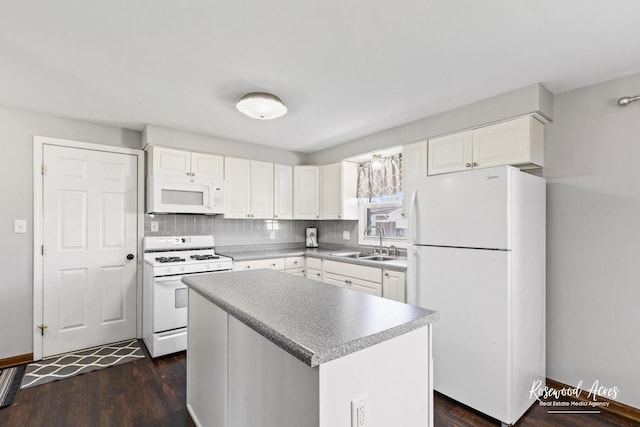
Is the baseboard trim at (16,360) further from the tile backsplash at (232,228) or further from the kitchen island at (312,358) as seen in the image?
the kitchen island at (312,358)

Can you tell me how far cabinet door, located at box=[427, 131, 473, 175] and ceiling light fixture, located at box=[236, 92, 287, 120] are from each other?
1424 millimetres

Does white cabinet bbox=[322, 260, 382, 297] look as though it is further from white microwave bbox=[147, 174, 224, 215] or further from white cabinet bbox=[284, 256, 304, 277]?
white microwave bbox=[147, 174, 224, 215]

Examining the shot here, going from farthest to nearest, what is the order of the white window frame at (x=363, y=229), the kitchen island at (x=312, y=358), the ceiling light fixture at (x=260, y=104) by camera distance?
the white window frame at (x=363, y=229), the ceiling light fixture at (x=260, y=104), the kitchen island at (x=312, y=358)

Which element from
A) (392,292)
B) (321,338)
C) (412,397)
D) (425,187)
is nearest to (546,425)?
(392,292)

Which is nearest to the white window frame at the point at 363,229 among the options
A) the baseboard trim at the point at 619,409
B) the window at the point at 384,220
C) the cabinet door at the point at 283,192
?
the window at the point at 384,220

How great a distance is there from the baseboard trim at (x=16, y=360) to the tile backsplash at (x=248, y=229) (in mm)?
1450

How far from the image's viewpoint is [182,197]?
3.34 meters

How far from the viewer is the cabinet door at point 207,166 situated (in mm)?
3479

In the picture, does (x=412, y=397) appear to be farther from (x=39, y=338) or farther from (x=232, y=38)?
(x=39, y=338)

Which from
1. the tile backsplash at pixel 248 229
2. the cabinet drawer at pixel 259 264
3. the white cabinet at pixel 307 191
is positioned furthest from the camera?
the white cabinet at pixel 307 191

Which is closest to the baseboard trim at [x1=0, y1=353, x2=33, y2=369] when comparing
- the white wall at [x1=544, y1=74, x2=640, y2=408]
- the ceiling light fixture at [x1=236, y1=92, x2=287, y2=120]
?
the ceiling light fixture at [x1=236, y1=92, x2=287, y2=120]

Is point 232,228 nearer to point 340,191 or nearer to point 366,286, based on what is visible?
point 340,191

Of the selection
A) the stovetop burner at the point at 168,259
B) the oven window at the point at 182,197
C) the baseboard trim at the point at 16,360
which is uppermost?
the oven window at the point at 182,197

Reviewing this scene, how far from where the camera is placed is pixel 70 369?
8.81ft
